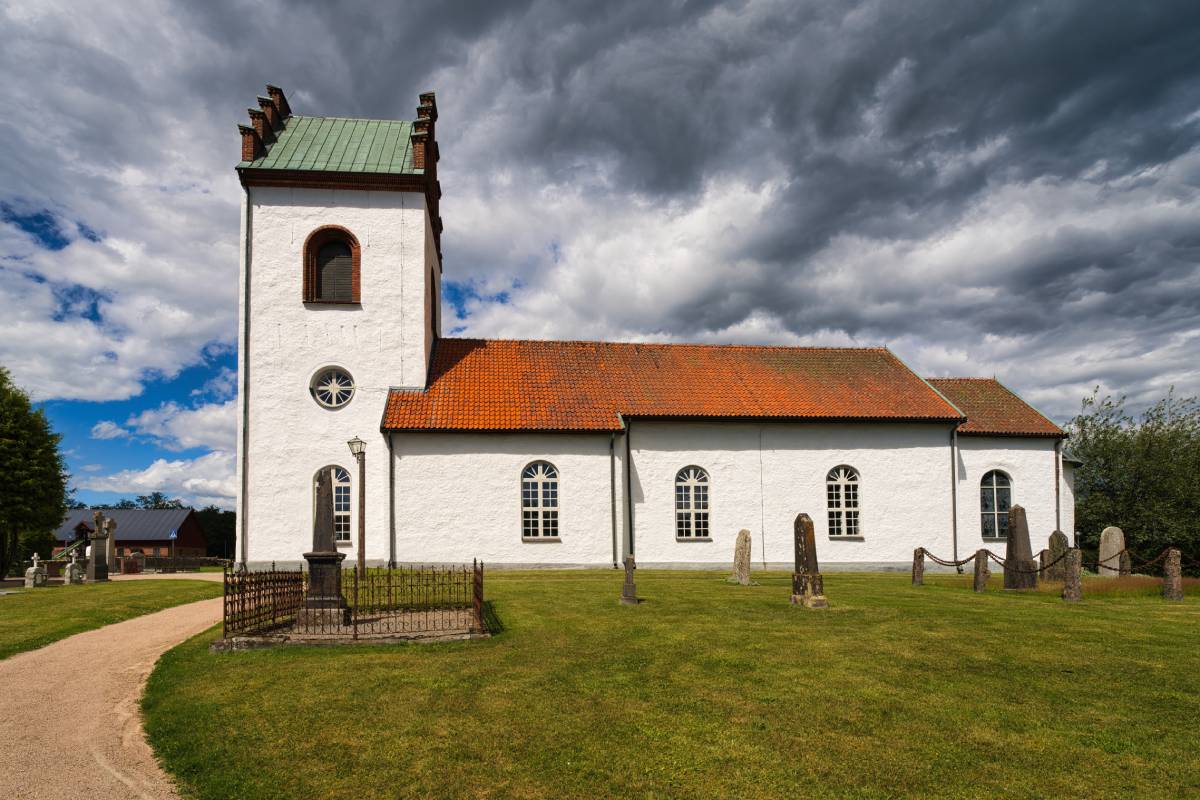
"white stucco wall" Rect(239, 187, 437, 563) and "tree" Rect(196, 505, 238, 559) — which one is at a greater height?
"white stucco wall" Rect(239, 187, 437, 563)

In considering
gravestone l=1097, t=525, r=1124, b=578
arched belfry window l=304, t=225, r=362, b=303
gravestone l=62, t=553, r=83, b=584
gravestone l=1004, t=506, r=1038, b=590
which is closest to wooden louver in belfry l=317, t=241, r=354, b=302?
arched belfry window l=304, t=225, r=362, b=303

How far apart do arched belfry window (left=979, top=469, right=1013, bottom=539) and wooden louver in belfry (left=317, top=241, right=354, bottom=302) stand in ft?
79.2

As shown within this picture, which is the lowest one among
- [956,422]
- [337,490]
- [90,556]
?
[90,556]

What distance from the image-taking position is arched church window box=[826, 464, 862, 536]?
2417 cm

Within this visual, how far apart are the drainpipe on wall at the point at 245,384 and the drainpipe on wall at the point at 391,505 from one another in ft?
15.1

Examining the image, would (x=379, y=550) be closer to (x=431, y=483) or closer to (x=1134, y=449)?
(x=431, y=483)

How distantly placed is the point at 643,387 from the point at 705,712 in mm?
18115

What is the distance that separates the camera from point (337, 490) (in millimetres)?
22156

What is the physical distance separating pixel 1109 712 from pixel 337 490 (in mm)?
20652

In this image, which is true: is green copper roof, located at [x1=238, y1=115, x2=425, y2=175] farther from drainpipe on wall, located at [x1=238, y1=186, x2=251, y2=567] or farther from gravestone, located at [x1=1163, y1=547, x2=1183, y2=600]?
gravestone, located at [x1=1163, y1=547, x2=1183, y2=600]

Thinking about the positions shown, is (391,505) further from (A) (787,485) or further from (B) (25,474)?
(B) (25,474)

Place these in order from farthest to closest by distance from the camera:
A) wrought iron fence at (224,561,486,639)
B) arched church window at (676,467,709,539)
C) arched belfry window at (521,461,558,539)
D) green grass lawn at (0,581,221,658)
→ arched church window at (676,467,709,539)
arched belfry window at (521,461,558,539)
green grass lawn at (0,581,221,658)
wrought iron fence at (224,561,486,639)

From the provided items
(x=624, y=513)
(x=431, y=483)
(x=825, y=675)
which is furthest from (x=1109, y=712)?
(x=431, y=483)

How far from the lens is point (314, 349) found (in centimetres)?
2277
